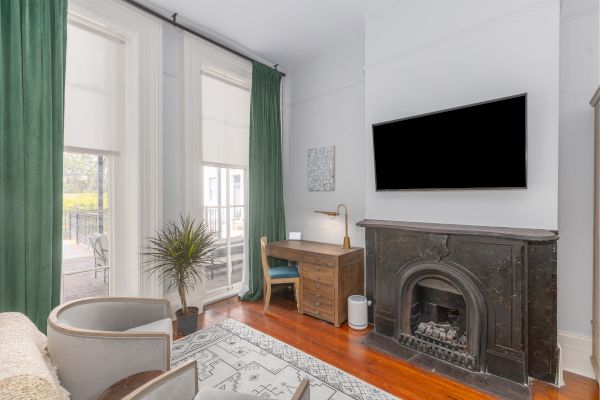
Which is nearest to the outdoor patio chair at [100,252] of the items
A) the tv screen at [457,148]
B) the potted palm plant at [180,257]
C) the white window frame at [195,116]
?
the potted palm plant at [180,257]

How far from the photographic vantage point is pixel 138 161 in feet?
9.90

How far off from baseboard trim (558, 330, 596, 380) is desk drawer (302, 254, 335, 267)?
203 centimetres

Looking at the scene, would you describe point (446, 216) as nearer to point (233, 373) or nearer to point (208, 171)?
point (233, 373)

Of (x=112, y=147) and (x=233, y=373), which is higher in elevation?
(x=112, y=147)

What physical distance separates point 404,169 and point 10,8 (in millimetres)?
3543

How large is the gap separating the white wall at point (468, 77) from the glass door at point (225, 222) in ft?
6.33

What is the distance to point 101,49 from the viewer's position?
2920mm

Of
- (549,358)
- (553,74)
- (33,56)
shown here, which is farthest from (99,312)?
(553,74)

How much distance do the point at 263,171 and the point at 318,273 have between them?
1649 millimetres

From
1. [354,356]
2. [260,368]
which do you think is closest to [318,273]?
[354,356]

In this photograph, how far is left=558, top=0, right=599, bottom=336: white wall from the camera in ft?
7.31

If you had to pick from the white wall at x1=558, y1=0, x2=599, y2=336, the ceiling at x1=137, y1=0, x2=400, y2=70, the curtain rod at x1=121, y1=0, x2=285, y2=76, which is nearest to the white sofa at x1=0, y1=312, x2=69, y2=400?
the curtain rod at x1=121, y1=0, x2=285, y2=76

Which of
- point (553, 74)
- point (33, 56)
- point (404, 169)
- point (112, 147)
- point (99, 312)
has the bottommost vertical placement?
point (99, 312)

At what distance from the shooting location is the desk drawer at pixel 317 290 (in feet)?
10.7
